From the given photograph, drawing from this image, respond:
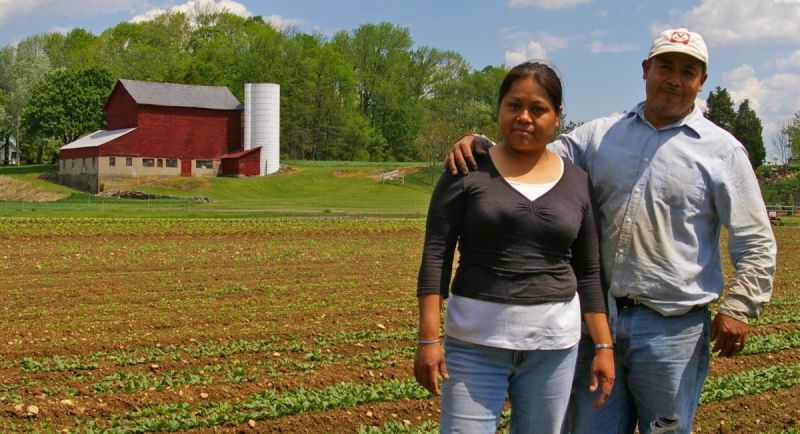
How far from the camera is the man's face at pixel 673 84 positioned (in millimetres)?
3834

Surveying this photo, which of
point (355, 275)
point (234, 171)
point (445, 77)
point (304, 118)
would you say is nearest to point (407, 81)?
point (445, 77)

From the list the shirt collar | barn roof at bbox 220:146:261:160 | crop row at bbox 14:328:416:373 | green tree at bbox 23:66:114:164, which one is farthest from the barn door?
the shirt collar

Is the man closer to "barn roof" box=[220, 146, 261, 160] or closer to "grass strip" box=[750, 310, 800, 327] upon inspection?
"grass strip" box=[750, 310, 800, 327]

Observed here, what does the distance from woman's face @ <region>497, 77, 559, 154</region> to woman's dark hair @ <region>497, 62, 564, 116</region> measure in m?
0.02

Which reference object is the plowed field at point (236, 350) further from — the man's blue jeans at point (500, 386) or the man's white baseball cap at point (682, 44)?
the man's white baseball cap at point (682, 44)

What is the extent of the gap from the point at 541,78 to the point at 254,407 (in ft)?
12.9

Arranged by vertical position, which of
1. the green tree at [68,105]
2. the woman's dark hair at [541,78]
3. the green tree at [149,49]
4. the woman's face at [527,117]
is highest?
the green tree at [149,49]

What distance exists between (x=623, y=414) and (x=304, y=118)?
80.4 meters

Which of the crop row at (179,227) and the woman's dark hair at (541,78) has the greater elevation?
the woman's dark hair at (541,78)

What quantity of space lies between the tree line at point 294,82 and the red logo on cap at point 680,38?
2055 inches

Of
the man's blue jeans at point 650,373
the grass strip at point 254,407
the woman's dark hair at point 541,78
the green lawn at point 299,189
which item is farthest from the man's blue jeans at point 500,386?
the green lawn at point 299,189

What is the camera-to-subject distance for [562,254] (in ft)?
11.6

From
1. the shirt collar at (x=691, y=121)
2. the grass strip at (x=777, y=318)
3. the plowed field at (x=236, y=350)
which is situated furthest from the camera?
the grass strip at (x=777, y=318)

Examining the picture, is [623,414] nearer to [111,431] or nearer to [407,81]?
[111,431]
